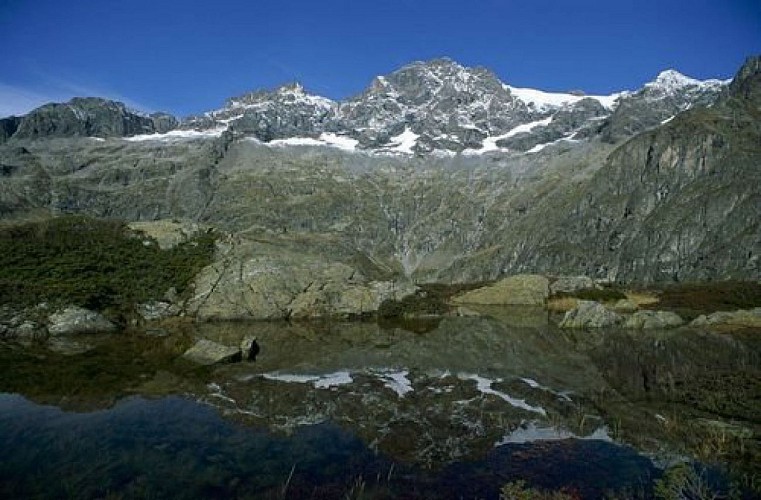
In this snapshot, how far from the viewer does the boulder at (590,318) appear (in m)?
70.4

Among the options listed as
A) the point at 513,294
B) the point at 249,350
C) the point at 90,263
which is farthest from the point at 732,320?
the point at 90,263

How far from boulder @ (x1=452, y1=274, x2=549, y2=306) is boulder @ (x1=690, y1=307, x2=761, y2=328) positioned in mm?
36082

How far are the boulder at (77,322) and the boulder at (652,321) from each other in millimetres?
55031

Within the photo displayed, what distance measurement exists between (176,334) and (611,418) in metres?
40.8

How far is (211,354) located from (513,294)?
3019 inches

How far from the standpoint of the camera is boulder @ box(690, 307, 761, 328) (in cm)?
6844

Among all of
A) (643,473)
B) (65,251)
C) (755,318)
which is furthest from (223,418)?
(755,318)

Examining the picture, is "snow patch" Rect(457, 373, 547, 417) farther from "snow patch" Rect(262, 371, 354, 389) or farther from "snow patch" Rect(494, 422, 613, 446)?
"snow patch" Rect(262, 371, 354, 389)

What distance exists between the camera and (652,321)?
69.4m

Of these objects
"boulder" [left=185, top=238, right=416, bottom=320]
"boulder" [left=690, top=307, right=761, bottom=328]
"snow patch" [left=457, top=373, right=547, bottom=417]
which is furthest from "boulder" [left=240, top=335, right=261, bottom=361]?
"boulder" [left=690, top=307, right=761, bottom=328]

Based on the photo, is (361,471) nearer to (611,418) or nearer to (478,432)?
(478,432)

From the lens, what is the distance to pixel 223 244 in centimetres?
8262

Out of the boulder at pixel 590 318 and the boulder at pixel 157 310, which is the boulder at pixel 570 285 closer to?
the boulder at pixel 590 318

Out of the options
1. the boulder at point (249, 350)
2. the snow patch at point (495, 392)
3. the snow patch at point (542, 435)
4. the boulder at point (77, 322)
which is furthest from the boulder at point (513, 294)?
the snow patch at point (542, 435)
